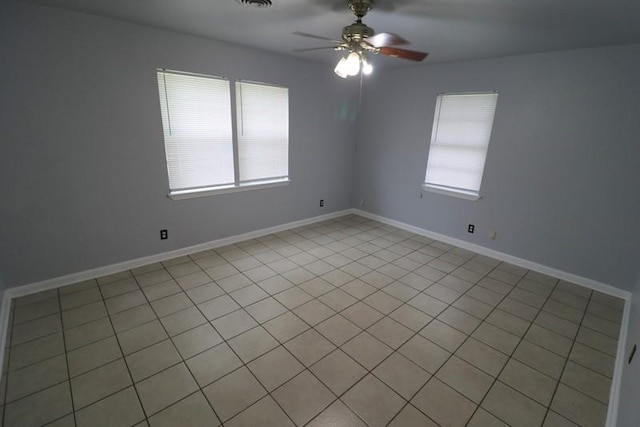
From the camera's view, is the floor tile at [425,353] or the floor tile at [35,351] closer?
the floor tile at [35,351]

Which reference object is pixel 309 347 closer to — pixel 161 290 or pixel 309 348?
pixel 309 348

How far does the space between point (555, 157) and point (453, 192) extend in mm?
1183

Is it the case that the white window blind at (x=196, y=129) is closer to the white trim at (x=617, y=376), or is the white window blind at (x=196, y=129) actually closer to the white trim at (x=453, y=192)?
the white trim at (x=453, y=192)

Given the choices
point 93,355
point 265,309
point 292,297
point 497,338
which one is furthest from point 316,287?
point 93,355

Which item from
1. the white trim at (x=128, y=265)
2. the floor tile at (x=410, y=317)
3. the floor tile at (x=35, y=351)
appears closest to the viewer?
the floor tile at (x=35, y=351)

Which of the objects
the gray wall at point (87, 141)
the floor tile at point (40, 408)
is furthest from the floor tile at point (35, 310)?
the floor tile at point (40, 408)

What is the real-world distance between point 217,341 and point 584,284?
384 cm

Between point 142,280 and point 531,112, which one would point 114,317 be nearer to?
point 142,280

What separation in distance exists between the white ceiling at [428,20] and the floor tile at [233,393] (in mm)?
2633

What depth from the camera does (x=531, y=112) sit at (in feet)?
10.7

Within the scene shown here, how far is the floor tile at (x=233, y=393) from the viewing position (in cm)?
171

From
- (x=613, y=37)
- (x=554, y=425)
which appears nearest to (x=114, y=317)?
(x=554, y=425)

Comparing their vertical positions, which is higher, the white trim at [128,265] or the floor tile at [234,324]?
the white trim at [128,265]

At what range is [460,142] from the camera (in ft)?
12.8
